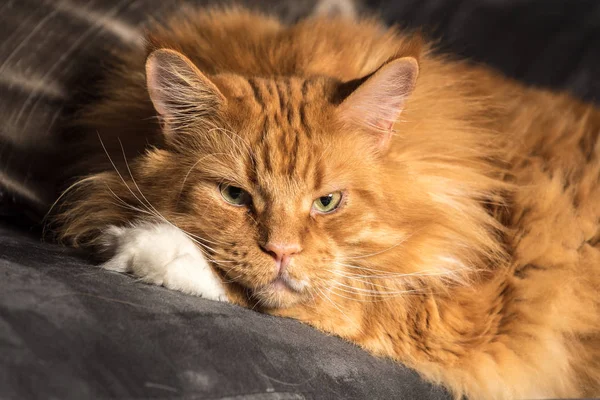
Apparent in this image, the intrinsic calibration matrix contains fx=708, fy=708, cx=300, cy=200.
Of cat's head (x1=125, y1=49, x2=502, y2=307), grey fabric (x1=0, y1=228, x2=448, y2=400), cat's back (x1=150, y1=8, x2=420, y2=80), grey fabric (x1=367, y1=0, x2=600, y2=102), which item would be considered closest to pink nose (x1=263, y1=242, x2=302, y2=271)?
cat's head (x1=125, y1=49, x2=502, y2=307)

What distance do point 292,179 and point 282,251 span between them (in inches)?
6.1

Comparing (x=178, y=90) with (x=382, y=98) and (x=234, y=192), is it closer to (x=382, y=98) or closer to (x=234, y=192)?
(x=234, y=192)

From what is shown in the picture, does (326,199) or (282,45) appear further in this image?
(282,45)

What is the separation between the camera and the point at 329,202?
1.50 m

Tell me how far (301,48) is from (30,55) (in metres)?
0.72

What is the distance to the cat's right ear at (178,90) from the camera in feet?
4.72

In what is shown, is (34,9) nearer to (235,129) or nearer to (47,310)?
(235,129)

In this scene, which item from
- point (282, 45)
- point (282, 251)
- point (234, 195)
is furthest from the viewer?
point (282, 45)

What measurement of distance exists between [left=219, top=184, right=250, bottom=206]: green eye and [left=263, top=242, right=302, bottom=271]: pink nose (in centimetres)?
13

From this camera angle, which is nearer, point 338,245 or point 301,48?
point 338,245

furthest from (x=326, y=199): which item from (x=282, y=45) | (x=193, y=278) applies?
(x=282, y=45)

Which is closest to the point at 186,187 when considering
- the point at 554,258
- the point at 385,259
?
the point at 385,259

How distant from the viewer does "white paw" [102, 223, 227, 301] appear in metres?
1.40

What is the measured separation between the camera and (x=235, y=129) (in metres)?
1.49
